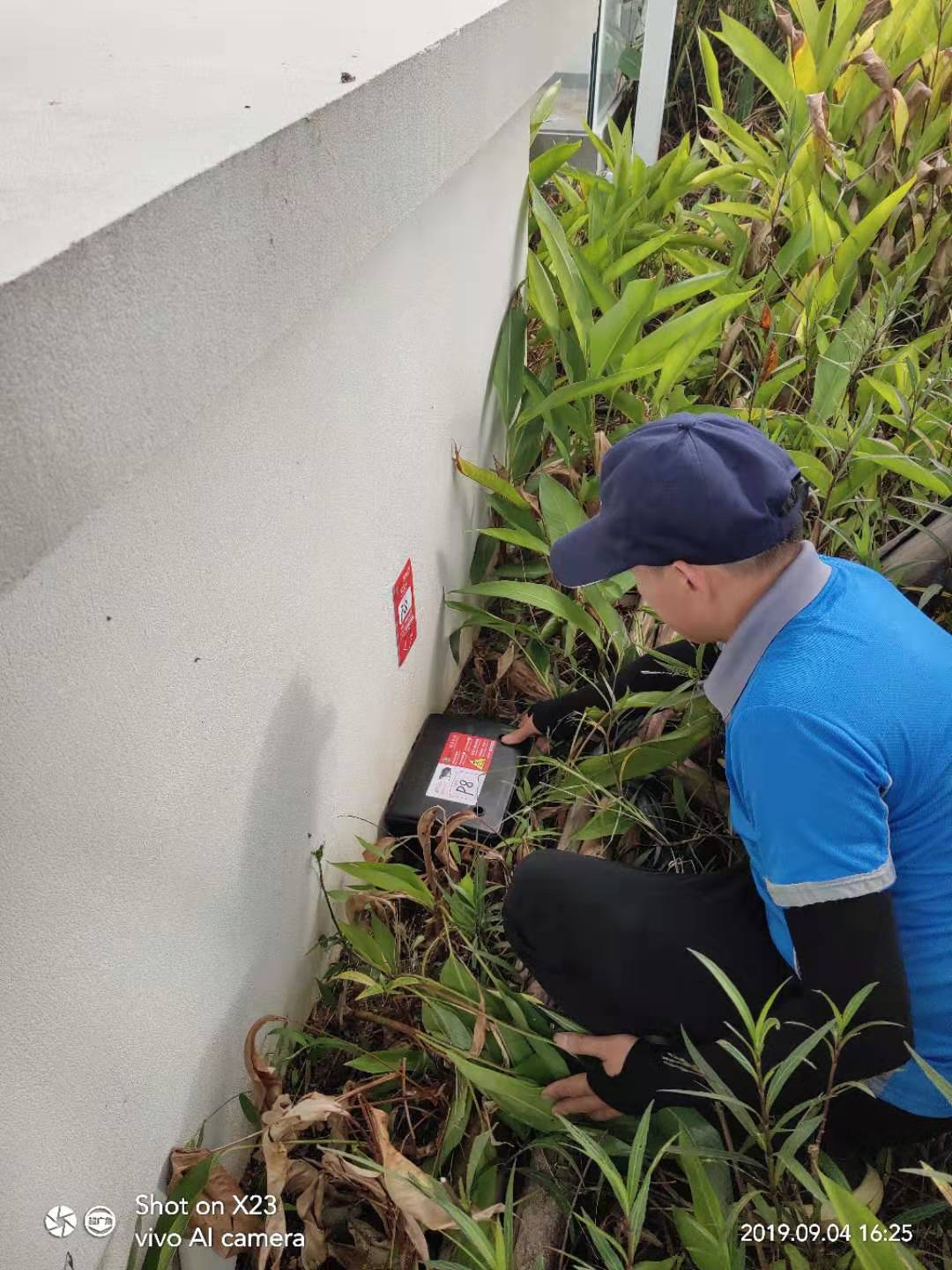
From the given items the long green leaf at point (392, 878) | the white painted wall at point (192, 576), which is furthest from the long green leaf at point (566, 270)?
the long green leaf at point (392, 878)

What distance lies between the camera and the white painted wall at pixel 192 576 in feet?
1.38

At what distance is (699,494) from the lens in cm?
84

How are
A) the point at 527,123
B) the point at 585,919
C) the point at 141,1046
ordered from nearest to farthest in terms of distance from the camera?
1. the point at 141,1046
2. the point at 585,919
3. the point at 527,123

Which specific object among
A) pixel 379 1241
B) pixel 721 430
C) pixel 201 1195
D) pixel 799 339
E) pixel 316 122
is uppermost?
pixel 316 122

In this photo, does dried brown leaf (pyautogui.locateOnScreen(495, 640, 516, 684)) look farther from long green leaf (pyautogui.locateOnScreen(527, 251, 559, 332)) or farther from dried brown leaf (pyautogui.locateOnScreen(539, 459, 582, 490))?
long green leaf (pyautogui.locateOnScreen(527, 251, 559, 332))

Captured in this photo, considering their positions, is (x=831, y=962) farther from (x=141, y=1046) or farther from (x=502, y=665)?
(x=502, y=665)

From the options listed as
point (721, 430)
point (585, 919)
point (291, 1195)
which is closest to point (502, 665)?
point (585, 919)

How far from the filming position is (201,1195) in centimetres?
83

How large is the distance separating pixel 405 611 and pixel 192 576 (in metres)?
0.63

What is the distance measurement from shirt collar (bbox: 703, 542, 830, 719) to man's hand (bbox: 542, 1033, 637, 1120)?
15.5 inches

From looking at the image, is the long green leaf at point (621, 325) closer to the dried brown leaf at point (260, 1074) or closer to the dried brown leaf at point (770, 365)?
the dried brown leaf at point (770, 365)

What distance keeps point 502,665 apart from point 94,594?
1063mm

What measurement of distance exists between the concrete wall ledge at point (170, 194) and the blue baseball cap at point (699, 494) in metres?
0.33

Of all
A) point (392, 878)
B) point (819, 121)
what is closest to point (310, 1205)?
point (392, 878)
